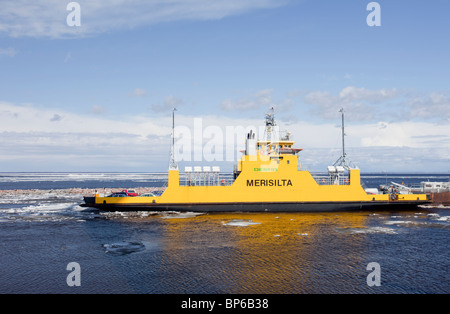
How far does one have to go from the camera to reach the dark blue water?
36.4 ft

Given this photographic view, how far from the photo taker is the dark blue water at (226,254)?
36.4 ft

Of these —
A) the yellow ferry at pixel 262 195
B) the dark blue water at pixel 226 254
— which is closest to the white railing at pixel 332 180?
the yellow ferry at pixel 262 195

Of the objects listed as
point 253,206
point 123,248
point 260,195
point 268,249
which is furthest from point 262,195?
point 123,248

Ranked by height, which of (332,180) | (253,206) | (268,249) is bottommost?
(268,249)

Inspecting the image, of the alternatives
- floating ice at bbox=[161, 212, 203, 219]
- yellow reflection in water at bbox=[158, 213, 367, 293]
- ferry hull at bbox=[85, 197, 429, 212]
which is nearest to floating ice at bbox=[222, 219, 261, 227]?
yellow reflection in water at bbox=[158, 213, 367, 293]

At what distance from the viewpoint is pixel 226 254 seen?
14.7 meters

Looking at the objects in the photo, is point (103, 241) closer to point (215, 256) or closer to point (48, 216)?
point (215, 256)

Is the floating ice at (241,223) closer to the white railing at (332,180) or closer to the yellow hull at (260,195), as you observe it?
the yellow hull at (260,195)

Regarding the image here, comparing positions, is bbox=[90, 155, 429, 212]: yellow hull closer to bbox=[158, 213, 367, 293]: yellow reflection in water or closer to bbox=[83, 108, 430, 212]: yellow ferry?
bbox=[83, 108, 430, 212]: yellow ferry

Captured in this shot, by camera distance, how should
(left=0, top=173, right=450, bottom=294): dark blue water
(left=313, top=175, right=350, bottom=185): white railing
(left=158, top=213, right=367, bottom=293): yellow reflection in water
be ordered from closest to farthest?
(left=0, top=173, right=450, bottom=294): dark blue water, (left=158, top=213, right=367, bottom=293): yellow reflection in water, (left=313, top=175, right=350, bottom=185): white railing

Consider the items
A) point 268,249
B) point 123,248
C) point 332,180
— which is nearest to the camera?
point 268,249

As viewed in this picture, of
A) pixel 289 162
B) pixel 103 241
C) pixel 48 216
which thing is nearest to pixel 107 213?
pixel 48 216

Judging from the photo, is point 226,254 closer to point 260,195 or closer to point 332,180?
point 260,195

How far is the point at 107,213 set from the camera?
90.6ft
